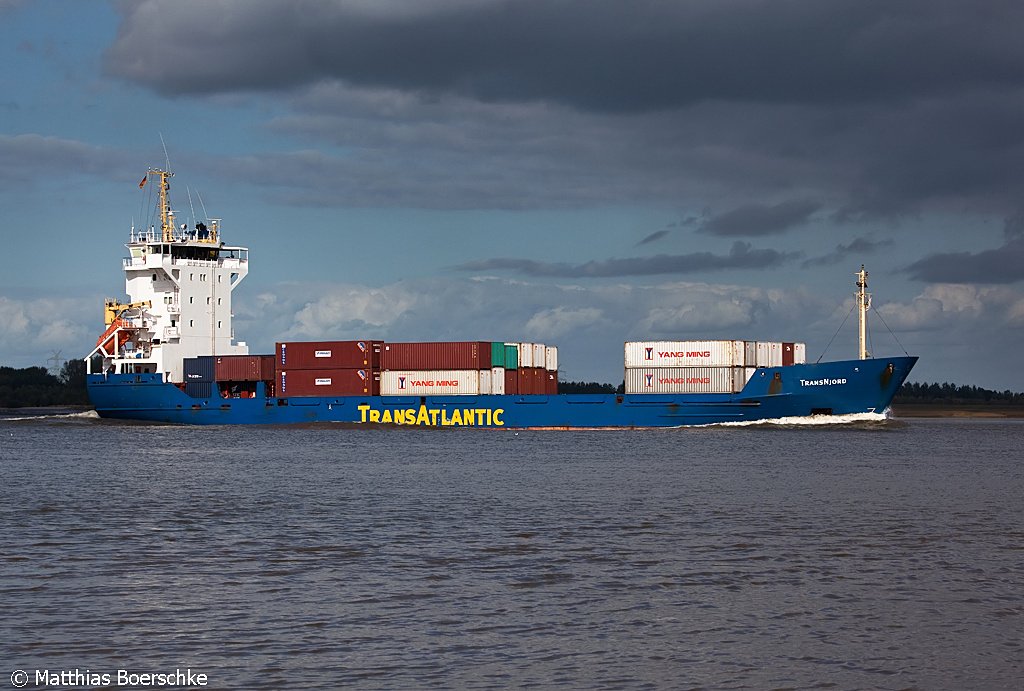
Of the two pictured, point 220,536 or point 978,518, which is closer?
point 220,536

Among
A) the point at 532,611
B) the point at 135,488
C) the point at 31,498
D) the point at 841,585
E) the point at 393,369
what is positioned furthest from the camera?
the point at 393,369

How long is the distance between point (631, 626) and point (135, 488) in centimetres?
2346

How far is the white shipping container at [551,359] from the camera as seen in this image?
71938 millimetres

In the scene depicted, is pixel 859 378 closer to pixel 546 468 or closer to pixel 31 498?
pixel 546 468

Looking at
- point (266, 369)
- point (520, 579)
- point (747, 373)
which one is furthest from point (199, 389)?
point (520, 579)

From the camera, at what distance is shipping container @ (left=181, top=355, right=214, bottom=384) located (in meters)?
70.9

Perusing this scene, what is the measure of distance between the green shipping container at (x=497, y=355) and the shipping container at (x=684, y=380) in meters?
7.97

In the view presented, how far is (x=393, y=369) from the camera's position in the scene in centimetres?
6669

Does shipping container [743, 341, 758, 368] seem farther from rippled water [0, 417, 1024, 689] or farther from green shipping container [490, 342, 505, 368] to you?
rippled water [0, 417, 1024, 689]

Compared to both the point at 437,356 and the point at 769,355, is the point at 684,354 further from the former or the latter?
the point at 437,356

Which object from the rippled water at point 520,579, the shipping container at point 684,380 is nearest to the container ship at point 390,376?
the shipping container at point 684,380

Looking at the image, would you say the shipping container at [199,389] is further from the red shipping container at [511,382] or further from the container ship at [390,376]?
the red shipping container at [511,382]

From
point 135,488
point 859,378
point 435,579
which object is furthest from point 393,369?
point 435,579

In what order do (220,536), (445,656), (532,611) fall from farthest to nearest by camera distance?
(220,536)
(532,611)
(445,656)
